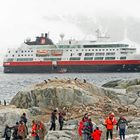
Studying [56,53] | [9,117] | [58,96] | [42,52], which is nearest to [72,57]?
[56,53]

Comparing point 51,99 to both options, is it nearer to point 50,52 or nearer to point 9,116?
point 9,116

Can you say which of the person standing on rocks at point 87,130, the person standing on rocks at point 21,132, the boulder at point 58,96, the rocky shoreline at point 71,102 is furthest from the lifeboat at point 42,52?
the person standing on rocks at point 87,130

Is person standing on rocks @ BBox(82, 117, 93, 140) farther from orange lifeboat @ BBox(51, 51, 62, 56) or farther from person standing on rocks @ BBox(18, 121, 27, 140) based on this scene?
orange lifeboat @ BBox(51, 51, 62, 56)

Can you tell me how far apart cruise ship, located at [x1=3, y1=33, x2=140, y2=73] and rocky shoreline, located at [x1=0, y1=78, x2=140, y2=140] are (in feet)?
333

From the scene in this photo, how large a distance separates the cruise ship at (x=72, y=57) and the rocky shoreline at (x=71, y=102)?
102m

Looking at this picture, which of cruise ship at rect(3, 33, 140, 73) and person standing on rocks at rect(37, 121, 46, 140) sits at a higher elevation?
cruise ship at rect(3, 33, 140, 73)

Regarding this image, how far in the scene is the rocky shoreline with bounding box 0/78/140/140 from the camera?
3103 centimetres

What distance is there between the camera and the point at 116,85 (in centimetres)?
5584

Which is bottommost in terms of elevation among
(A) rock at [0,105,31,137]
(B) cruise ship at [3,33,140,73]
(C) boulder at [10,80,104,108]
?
(A) rock at [0,105,31,137]

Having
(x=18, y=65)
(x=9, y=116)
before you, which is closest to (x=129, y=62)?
(x=18, y=65)

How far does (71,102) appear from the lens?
112 feet

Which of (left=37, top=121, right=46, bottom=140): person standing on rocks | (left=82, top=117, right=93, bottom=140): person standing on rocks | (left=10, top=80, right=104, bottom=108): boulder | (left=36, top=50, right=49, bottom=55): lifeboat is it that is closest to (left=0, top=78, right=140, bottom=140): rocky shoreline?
(left=10, top=80, right=104, bottom=108): boulder

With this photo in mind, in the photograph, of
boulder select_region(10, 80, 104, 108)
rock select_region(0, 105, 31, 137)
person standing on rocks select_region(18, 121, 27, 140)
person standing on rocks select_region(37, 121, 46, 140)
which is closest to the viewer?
person standing on rocks select_region(18, 121, 27, 140)

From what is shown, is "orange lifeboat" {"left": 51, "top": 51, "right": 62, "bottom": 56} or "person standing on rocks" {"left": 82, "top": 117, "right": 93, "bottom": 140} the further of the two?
"orange lifeboat" {"left": 51, "top": 51, "right": 62, "bottom": 56}
